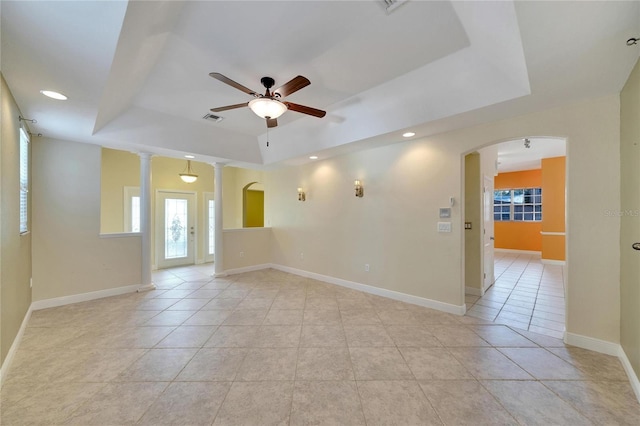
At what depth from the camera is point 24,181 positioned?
126 inches

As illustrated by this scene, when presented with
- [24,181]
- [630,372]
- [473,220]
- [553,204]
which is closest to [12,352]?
[24,181]

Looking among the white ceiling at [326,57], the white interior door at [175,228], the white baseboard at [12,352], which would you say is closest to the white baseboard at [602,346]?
the white ceiling at [326,57]

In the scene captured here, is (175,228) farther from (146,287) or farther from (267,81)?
(267,81)

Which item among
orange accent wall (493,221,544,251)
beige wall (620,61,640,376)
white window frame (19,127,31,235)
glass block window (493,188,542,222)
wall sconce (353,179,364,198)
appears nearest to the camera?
beige wall (620,61,640,376)

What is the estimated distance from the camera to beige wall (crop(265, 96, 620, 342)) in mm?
2498

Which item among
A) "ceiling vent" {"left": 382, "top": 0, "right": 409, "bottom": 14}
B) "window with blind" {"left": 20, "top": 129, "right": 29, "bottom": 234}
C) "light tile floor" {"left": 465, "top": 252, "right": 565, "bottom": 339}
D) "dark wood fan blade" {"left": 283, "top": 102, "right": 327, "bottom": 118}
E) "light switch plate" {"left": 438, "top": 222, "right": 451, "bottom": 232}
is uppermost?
"ceiling vent" {"left": 382, "top": 0, "right": 409, "bottom": 14}

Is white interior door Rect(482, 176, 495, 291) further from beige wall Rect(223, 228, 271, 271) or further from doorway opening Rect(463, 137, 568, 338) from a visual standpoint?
beige wall Rect(223, 228, 271, 271)

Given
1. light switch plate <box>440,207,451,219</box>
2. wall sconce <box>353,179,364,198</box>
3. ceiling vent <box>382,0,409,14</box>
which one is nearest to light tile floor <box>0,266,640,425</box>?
light switch plate <box>440,207,451,219</box>

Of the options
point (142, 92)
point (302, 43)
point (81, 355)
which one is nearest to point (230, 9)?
point (302, 43)

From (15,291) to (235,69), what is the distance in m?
3.45

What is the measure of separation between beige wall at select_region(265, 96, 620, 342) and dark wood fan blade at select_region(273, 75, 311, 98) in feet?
7.50

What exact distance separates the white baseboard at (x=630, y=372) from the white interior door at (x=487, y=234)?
6.70ft

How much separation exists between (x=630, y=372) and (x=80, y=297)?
6.86m

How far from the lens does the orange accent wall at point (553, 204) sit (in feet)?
22.4
